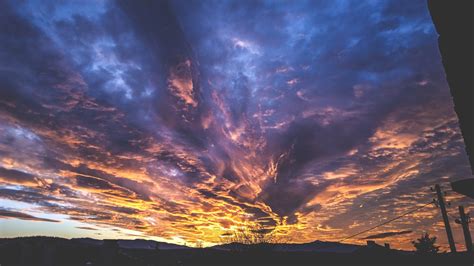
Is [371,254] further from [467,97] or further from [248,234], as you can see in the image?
[467,97]

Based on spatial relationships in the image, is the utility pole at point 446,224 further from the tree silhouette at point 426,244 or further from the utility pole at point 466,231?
the tree silhouette at point 426,244

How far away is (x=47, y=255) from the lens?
7.35 m

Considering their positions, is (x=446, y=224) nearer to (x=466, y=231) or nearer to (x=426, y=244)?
(x=466, y=231)

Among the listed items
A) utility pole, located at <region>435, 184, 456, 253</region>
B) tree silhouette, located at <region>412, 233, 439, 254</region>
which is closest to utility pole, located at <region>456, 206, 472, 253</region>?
utility pole, located at <region>435, 184, 456, 253</region>

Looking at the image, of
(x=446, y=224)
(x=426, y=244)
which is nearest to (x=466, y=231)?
(x=446, y=224)

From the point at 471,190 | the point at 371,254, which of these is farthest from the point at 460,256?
the point at 471,190

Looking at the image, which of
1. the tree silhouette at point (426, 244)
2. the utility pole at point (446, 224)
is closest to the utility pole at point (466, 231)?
the utility pole at point (446, 224)

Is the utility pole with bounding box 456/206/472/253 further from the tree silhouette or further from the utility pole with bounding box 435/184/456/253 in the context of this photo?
the tree silhouette

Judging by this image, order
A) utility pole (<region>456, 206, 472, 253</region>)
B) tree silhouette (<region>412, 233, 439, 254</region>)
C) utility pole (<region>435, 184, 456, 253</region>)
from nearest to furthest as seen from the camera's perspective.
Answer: utility pole (<region>456, 206, 472, 253</region>) → utility pole (<region>435, 184, 456, 253</region>) → tree silhouette (<region>412, 233, 439, 254</region>)

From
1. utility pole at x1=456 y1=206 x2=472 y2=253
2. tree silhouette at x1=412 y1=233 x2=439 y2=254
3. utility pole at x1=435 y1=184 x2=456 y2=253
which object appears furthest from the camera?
tree silhouette at x1=412 y1=233 x2=439 y2=254

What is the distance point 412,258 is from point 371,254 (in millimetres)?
2528

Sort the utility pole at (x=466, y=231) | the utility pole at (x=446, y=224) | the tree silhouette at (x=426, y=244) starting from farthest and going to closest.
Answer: the tree silhouette at (x=426, y=244)
the utility pole at (x=446, y=224)
the utility pole at (x=466, y=231)

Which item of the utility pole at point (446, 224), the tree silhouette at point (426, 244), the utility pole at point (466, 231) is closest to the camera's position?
the utility pole at point (466, 231)

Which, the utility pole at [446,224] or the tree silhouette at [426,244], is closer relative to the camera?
the utility pole at [446,224]
